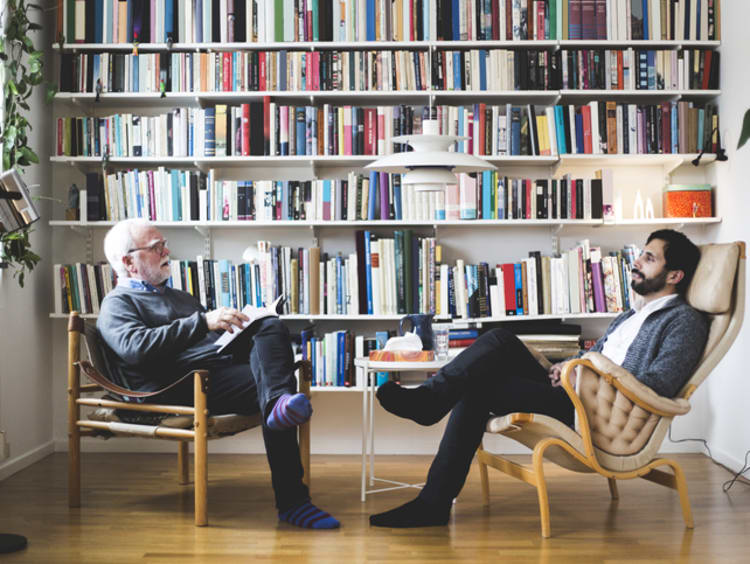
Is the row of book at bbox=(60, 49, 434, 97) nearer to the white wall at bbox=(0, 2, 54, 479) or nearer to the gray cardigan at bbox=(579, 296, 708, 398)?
the white wall at bbox=(0, 2, 54, 479)

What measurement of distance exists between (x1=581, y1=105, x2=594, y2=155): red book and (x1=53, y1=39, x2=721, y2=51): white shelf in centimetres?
32

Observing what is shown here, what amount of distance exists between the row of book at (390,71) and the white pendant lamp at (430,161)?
1.17 metres

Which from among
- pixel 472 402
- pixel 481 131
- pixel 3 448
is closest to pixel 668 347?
pixel 472 402

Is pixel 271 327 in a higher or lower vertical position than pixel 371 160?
lower

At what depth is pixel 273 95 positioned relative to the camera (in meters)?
4.07

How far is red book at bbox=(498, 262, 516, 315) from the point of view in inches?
158

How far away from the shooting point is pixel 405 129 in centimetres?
406

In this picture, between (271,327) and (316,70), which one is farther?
(316,70)

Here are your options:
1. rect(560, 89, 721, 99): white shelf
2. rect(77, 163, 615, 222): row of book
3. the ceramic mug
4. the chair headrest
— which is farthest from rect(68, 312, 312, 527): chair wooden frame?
rect(560, 89, 721, 99): white shelf

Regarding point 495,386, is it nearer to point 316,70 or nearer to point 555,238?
point 555,238

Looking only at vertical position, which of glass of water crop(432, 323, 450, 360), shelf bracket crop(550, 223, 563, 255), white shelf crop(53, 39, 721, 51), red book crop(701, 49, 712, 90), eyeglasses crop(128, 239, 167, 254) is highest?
white shelf crop(53, 39, 721, 51)

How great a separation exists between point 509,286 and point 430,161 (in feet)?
4.39

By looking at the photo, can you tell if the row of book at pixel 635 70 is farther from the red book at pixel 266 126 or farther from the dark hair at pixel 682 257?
the red book at pixel 266 126

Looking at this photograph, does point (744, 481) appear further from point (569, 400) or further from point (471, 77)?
point (471, 77)
